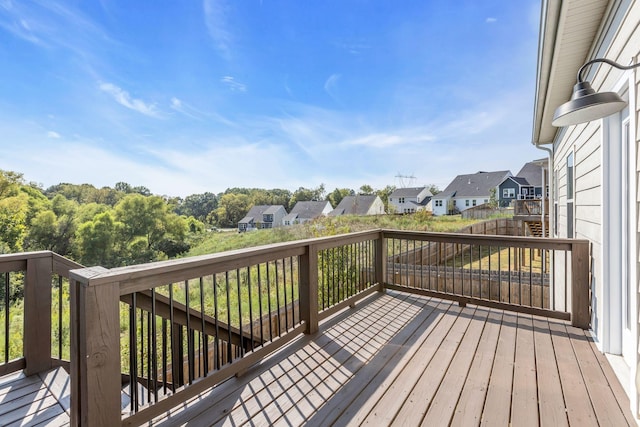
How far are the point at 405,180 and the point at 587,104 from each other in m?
38.3

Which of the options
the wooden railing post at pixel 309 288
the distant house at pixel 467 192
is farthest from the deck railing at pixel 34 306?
the distant house at pixel 467 192

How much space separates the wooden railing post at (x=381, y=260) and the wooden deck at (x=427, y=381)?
45.9 inches

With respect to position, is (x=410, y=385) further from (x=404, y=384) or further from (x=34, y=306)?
(x=34, y=306)

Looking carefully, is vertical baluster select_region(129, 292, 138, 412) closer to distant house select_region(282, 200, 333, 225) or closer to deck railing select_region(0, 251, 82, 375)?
deck railing select_region(0, 251, 82, 375)

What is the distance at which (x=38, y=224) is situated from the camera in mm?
17656

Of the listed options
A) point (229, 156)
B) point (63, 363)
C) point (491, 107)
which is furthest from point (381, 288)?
point (229, 156)

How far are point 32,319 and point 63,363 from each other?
0.53m

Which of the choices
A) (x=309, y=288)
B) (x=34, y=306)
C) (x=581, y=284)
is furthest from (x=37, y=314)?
(x=581, y=284)

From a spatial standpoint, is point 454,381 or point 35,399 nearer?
point 35,399

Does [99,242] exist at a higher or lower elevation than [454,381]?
lower

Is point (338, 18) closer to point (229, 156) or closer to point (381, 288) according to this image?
point (381, 288)

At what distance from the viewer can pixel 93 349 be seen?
1.37 meters

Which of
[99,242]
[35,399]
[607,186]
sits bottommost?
[99,242]

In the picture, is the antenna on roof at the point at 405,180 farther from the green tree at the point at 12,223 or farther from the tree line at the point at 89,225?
the green tree at the point at 12,223
